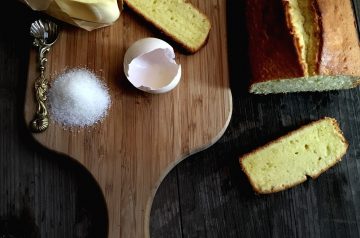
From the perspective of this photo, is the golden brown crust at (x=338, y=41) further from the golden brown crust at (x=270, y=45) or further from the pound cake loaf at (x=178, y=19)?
the pound cake loaf at (x=178, y=19)

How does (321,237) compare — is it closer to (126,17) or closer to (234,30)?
(234,30)

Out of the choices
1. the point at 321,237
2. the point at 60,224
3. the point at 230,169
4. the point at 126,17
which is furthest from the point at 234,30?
the point at 60,224

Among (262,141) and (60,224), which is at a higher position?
(262,141)

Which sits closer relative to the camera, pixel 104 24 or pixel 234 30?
pixel 104 24

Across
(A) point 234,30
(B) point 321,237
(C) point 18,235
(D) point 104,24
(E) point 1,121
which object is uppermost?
(A) point 234,30

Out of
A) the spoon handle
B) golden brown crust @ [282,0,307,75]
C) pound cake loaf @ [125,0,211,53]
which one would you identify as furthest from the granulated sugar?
golden brown crust @ [282,0,307,75]

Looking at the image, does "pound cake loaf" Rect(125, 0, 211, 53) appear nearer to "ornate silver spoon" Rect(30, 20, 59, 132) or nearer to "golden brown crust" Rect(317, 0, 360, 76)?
"ornate silver spoon" Rect(30, 20, 59, 132)

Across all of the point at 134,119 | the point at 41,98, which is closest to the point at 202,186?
the point at 134,119
